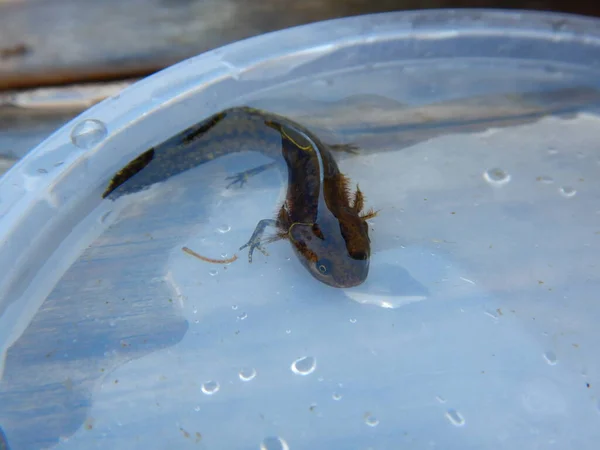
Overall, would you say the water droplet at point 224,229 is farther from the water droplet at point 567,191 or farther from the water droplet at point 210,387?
the water droplet at point 567,191

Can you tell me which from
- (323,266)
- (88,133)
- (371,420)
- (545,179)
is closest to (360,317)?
(323,266)

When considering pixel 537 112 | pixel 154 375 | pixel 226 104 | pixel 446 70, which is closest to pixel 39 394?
pixel 154 375

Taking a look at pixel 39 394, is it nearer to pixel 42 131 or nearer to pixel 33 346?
pixel 33 346

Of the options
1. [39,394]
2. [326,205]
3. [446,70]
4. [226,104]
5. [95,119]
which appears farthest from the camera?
[446,70]

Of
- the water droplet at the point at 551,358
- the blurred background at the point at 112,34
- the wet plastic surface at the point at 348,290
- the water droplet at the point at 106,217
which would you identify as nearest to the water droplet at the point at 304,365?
the wet plastic surface at the point at 348,290

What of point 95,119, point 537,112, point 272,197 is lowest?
point 272,197

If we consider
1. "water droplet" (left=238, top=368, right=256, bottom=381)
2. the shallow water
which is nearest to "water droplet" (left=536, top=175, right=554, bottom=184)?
the shallow water

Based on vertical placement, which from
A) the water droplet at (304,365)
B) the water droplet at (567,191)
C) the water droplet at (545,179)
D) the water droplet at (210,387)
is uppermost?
the water droplet at (545,179)

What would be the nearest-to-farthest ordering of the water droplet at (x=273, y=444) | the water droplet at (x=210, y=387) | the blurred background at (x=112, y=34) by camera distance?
the water droplet at (x=273, y=444)
the water droplet at (x=210, y=387)
the blurred background at (x=112, y=34)
